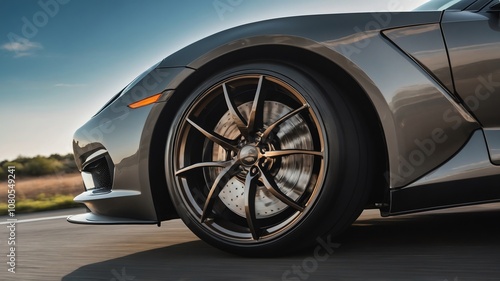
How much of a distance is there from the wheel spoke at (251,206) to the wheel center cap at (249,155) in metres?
0.07

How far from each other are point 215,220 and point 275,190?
14.5 inches

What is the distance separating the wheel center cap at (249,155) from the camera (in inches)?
103

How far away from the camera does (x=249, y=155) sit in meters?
2.62

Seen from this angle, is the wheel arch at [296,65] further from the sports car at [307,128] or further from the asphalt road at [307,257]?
the asphalt road at [307,257]

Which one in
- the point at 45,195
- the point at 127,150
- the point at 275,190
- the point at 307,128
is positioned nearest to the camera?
the point at 275,190

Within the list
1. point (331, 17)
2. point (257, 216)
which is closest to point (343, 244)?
point (257, 216)

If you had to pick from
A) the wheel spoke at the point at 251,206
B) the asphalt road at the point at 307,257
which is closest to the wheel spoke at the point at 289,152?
the wheel spoke at the point at 251,206

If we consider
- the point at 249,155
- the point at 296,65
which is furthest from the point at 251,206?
the point at 296,65

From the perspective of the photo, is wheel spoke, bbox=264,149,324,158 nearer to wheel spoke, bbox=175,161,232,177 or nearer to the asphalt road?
wheel spoke, bbox=175,161,232,177

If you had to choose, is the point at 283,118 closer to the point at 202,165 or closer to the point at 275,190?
the point at 275,190

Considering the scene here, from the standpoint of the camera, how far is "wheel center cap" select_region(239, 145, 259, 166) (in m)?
2.62

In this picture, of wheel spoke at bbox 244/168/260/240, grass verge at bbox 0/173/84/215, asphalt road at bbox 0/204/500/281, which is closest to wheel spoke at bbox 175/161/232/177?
wheel spoke at bbox 244/168/260/240

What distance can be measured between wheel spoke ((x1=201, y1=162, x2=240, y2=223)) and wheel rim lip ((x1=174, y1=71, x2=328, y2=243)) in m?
0.04

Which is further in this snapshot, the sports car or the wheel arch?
the wheel arch
